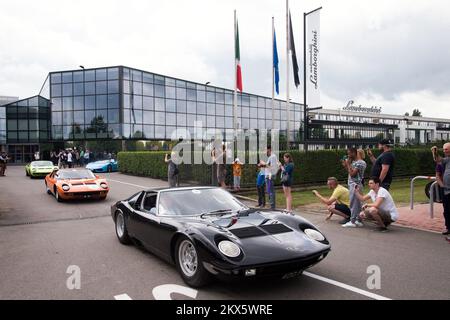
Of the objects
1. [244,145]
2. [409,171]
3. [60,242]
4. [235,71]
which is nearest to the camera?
[60,242]

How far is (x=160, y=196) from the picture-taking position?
600 centimetres

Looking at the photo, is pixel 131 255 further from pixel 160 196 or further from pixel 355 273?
pixel 355 273

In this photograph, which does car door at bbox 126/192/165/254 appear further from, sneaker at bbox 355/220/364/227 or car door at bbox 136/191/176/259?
sneaker at bbox 355/220/364/227

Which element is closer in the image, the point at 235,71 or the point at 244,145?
the point at 244,145

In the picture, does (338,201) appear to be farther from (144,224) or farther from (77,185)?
(77,185)

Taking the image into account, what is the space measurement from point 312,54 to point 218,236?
14.4 metres

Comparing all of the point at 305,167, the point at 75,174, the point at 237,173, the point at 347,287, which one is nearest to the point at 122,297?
the point at 347,287

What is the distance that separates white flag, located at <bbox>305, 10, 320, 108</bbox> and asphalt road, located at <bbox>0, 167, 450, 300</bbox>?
9.65 meters

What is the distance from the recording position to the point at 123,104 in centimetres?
3894

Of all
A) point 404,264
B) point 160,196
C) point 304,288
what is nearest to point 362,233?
point 404,264

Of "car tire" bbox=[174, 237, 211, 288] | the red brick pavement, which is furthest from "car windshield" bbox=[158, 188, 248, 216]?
the red brick pavement

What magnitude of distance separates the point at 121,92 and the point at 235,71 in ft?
62.3

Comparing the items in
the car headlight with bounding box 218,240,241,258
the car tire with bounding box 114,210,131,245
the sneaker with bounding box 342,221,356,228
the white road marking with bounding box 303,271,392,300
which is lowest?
the white road marking with bounding box 303,271,392,300

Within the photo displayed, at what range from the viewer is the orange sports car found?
1236 cm
